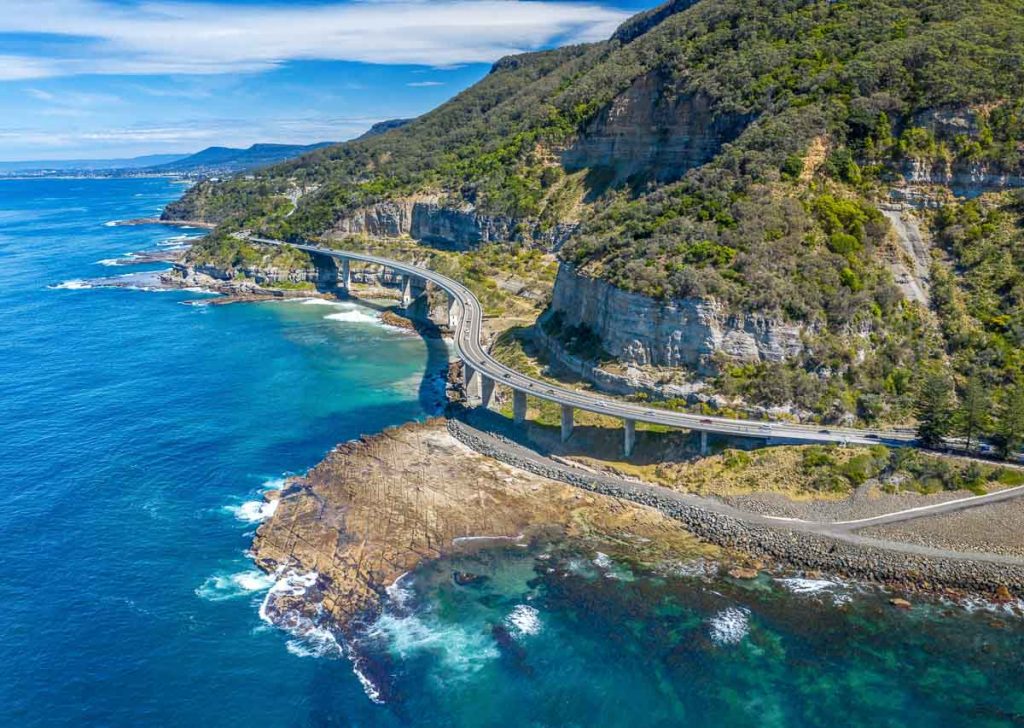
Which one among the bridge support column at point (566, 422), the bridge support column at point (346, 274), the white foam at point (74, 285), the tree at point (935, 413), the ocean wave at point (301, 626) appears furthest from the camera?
the white foam at point (74, 285)

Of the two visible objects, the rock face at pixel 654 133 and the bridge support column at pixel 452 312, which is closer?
the rock face at pixel 654 133

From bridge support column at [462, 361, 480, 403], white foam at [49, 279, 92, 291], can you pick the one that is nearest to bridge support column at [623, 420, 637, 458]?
bridge support column at [462, 361, 480, 403]

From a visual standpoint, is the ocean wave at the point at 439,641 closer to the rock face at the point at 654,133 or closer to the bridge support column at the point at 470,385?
the bridge support column at the point at 470,385

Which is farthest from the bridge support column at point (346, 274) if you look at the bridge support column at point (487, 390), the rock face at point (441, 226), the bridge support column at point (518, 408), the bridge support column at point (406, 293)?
the bridge support column at point (518, 408)

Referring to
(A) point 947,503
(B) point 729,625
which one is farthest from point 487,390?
(A) point 947,503

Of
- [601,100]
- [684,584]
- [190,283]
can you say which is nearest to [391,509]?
[684,584]

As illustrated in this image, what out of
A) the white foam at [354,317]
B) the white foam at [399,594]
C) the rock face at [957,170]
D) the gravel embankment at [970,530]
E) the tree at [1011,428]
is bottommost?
the white foam at [399,594]

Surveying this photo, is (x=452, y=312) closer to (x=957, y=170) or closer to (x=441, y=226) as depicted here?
(x=441, y=226)

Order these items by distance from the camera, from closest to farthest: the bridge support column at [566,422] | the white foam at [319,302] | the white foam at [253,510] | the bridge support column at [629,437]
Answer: the white foam at [253,510] → the bridge support column at [629,437] → the bridge support column at [566,422] → the white foam at [319,302]
